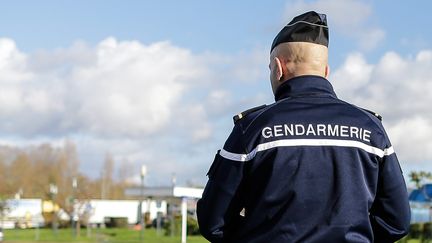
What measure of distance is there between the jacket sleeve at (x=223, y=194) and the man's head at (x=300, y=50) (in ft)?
1.10

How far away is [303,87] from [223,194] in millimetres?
542

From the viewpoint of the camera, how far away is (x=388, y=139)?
3.52 meters

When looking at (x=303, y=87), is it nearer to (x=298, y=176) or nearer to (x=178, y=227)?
(x=298, y=176)

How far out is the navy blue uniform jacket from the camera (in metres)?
3.28

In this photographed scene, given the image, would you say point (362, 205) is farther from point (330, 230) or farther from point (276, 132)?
point (276, 132)

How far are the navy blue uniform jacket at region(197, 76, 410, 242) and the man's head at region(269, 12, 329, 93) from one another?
69 millimetres

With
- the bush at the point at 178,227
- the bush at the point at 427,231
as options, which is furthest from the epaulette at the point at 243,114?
the bush at the point at 178,227

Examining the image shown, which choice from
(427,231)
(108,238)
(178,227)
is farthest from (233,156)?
(108,238)

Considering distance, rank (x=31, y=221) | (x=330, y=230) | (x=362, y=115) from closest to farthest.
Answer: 1. (x=330, y=230)
2. (x=362, y=115)
3. (x=31, y=221)

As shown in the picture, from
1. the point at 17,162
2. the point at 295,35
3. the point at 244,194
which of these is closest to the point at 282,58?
the point at 295,35

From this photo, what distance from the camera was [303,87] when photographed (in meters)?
3.47

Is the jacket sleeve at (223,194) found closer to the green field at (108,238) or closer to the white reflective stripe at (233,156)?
the white reflective stripe at (233,156)

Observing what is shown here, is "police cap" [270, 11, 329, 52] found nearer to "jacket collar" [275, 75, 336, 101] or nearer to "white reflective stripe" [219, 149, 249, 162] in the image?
"jacket collar" [275, 75, 336, 101]

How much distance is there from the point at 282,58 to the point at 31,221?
82.7m
